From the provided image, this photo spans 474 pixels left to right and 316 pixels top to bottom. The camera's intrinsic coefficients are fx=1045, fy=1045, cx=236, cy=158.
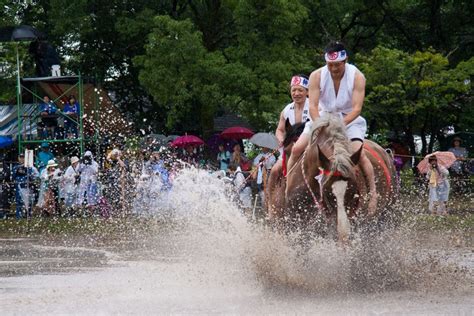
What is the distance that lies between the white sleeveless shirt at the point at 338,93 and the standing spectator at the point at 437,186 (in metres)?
12.9

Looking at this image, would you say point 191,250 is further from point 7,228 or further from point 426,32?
point 426,32

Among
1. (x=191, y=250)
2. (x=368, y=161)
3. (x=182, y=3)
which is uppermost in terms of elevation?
(x=182, y=3)

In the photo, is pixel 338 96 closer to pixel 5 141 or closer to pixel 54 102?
pixel 54 102

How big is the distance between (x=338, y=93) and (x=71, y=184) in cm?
1493

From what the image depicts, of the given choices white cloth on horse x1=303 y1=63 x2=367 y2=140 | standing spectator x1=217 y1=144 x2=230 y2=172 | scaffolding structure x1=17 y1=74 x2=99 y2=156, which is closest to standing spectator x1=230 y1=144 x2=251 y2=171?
standing spectator x1=217 y1=144 x2=230 y2=172

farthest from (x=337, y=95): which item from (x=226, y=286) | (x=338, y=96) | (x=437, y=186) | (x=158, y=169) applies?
(x=437, y=186)

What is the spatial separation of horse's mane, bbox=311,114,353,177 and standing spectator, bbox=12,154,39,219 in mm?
15657

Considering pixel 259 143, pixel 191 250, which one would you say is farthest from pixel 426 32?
pixel 191 250

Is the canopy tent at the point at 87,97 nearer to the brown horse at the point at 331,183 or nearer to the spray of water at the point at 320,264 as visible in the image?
the spray of water at the point at 320,264

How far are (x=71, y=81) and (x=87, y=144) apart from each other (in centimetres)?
198

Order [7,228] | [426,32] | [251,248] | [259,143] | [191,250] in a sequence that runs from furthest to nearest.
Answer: [426,32]
[259,143]
[7,228]
[191,250]
[251,248]

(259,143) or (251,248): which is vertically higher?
(259,143)

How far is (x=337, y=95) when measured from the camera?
1062 centimetres

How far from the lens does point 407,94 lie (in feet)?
104
